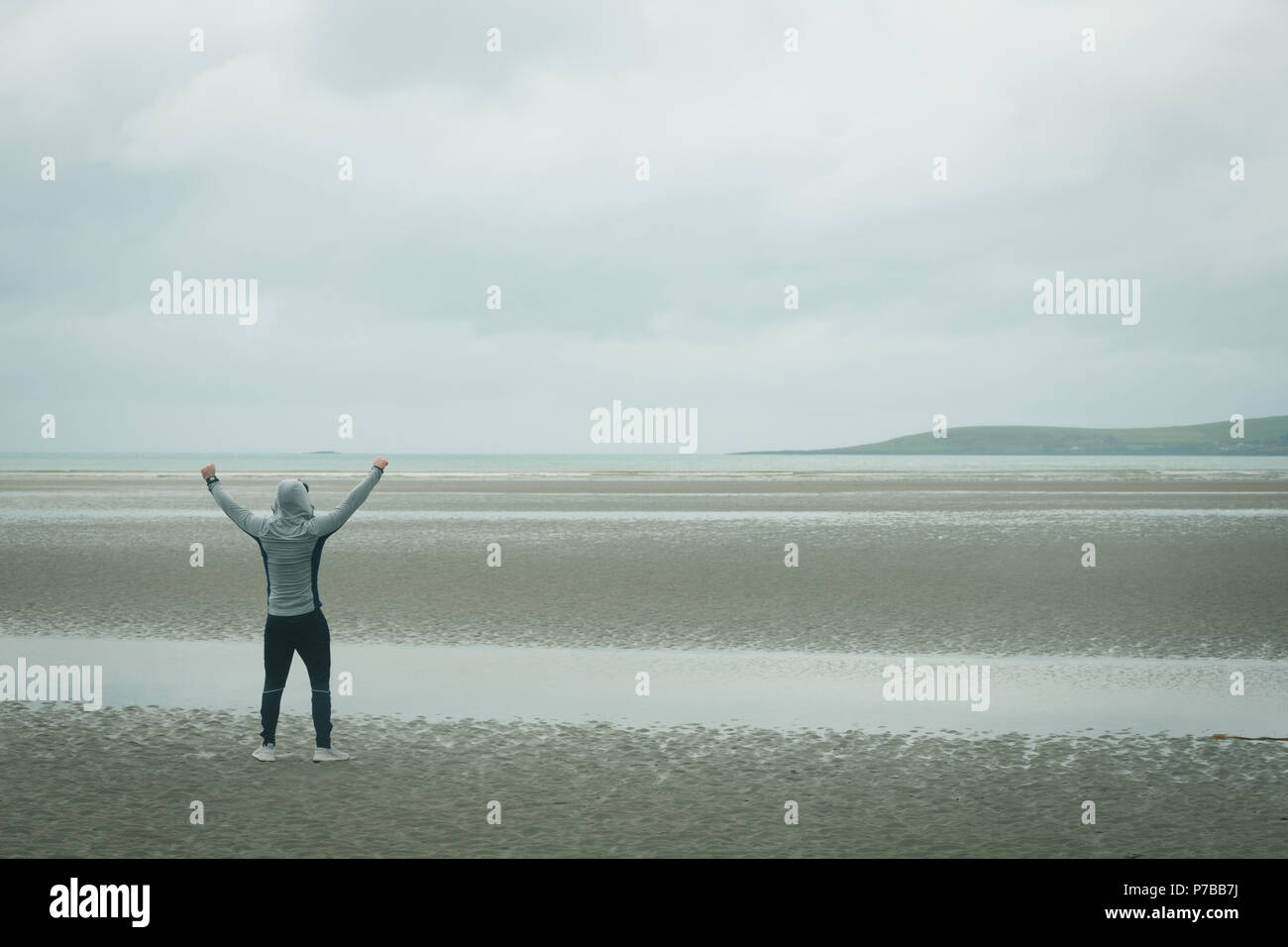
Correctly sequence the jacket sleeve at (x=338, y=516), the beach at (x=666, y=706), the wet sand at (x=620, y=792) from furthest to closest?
the jacket sleeve at (x=338, y=516), the beach at (x=666, y=706), the wet sand at (x=620, y=792)

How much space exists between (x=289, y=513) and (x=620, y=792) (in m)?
3.45

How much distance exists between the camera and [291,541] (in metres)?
8.52

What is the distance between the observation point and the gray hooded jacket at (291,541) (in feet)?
28.0

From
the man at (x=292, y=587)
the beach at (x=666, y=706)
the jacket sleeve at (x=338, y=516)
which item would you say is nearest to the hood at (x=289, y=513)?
the man at (x=292, y=587)

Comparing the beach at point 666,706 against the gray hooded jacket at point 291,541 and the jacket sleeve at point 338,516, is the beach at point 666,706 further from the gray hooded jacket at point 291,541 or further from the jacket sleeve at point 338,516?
the jacket sleeve at point 338,516

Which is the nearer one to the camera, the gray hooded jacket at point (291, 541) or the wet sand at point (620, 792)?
the wet sand at point (620, 792)

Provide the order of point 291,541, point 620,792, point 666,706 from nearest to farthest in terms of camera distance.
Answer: point 620,792 < point 291,541 < point 666,706

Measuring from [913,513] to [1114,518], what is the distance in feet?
21.8

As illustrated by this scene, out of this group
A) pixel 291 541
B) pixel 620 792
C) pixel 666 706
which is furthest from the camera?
pixel 666 706

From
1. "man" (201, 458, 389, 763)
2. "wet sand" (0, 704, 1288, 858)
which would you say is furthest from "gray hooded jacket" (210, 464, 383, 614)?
"wet sand" (0, 704, 1288, 858)

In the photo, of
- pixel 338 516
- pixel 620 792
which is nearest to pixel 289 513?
pixel 338 516

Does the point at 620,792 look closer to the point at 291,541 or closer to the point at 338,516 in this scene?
the point at 338,516
